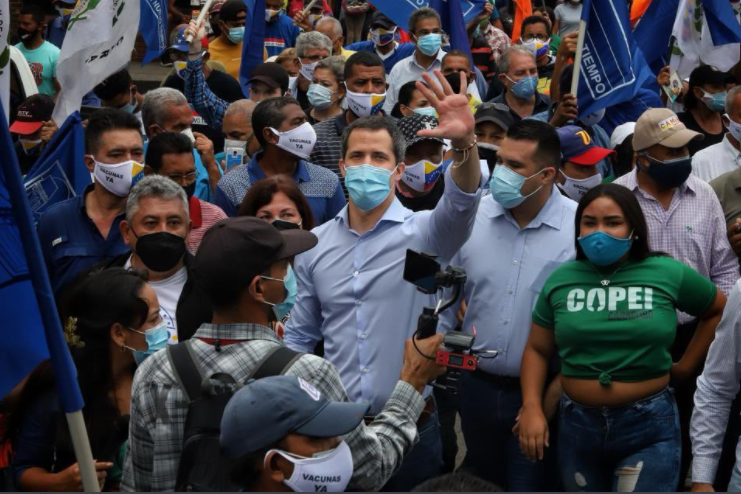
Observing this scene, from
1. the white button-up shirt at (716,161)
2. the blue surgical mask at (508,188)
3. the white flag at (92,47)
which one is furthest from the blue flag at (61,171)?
the white button-up shirt at (716,161)

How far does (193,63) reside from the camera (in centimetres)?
883

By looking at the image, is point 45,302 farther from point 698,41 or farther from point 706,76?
point 698,41

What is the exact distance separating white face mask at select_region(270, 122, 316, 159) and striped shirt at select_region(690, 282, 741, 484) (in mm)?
2957

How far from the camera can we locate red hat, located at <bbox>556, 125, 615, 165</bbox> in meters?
6.64

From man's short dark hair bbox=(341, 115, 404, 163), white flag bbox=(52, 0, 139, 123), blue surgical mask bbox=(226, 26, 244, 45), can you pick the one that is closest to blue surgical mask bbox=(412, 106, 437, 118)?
white flag bbox=(52, 0, 139, 123)

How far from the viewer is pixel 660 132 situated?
589 cm

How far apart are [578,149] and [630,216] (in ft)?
6.36

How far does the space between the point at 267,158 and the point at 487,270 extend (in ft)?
6.66

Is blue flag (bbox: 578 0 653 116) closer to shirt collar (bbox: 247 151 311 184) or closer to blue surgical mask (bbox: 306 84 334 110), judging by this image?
blue surgical mask (bbox: 306 84 334 110)

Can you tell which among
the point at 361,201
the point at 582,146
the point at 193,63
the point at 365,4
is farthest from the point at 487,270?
the point at 365,4

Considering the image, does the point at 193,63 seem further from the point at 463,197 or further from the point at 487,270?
the point at 463,197

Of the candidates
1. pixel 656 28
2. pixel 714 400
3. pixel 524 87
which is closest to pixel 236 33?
pixel 524 87

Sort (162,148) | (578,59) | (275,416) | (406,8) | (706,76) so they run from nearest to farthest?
(275,416) < (162,148) < (578,59) < (706,76) < (406,8)

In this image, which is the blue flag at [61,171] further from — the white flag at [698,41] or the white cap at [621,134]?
the white flag at [698,41]
